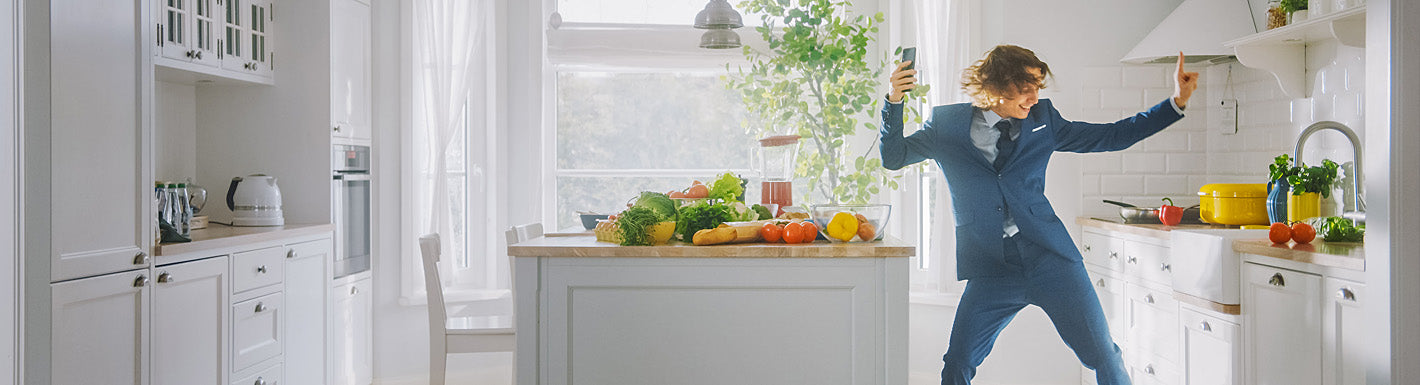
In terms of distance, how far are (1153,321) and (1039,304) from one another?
0.87 meters

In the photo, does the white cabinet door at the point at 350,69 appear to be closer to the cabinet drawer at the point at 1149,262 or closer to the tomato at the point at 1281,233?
the cabinet drawer at the point at 1149,262

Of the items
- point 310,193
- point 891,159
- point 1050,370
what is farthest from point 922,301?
point 310,193

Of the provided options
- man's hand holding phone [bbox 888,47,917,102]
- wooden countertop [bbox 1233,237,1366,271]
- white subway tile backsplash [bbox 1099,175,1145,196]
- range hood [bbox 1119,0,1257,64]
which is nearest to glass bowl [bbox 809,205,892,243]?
man's hand holding phone [bbox 888,47,917,102]

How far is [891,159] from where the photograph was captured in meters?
3.05

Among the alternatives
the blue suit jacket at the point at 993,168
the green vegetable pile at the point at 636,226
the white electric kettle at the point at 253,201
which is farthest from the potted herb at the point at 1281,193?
the white electric kettle at the point at 253,201

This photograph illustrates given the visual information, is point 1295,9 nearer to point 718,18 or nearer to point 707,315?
point 718,18

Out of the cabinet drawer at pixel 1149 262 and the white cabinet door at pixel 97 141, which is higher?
the white cabinet door at pixel 97 141

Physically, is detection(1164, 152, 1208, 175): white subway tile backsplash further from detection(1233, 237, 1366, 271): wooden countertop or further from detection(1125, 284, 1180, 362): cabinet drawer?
detection(1233, 237, 1366, 271): wooden countertop

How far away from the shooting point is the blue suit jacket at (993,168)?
9.82 feet

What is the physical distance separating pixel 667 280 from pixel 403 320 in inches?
103

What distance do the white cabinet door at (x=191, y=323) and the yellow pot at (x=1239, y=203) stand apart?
355cm

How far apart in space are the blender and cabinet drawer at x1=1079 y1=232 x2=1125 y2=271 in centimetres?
146

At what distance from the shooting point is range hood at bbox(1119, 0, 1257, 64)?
3.80 meters

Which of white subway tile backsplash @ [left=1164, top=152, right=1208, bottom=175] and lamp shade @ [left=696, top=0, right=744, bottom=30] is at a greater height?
lamp shade @ [left=696, top=0, right=744, bottom=30]
